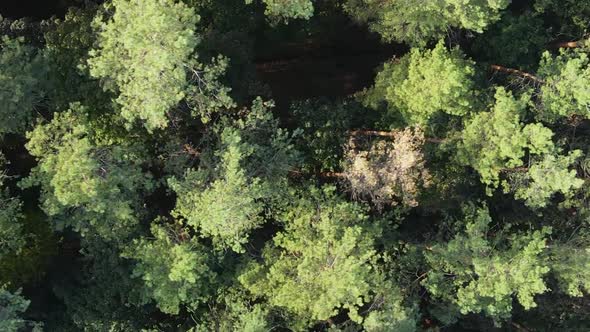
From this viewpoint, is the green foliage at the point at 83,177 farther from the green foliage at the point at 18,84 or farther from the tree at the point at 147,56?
the tree at the point at 147,56

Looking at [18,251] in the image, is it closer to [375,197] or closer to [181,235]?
[181,235]

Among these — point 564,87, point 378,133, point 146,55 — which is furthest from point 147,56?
point 564,87

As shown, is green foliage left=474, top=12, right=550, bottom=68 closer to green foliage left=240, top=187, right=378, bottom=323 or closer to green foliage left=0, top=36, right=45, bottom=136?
green foliage left=240, top=187, right=378, bottom=323

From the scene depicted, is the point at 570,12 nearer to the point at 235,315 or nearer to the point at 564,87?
the point at 564,87

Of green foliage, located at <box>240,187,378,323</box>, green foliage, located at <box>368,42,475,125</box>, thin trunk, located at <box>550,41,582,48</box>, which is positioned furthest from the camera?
thin trunk, located at <box>550,41,582,48</box>

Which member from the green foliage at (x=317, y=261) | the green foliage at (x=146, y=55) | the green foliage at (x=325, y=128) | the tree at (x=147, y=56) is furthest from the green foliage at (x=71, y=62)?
the green foliage at (x=317, y=261)

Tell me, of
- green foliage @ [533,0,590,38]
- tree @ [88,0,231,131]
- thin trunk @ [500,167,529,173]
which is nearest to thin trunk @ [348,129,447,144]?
thin trunk @ [500,167,529,173]

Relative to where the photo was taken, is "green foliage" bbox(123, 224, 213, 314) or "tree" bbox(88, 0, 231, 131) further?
"green foliage" bbox(123, 224, 213, 314)
